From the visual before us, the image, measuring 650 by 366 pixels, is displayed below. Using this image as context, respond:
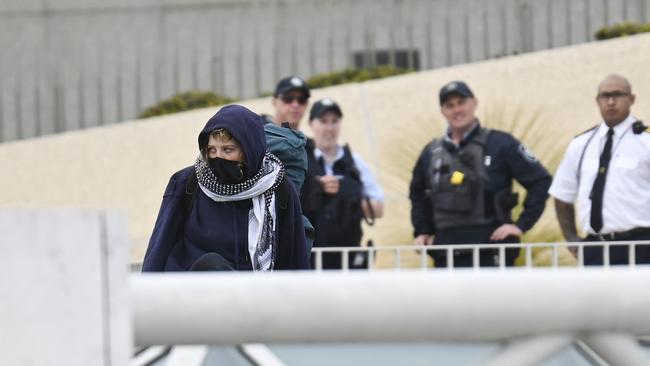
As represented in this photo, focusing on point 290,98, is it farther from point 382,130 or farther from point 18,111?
point 18,111

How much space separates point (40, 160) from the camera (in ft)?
50.5

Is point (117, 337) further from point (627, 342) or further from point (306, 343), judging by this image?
point (627, 342)

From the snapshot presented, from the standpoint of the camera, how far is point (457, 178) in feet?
26.8

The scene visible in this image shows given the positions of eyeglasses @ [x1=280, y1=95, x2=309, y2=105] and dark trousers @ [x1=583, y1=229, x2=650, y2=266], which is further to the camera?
eyeglasses @ [x1=280, y1=95, x2=309, y2=105]

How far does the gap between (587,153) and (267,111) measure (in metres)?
7.00

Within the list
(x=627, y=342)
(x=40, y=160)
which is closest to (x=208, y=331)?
(x=627, y=342)

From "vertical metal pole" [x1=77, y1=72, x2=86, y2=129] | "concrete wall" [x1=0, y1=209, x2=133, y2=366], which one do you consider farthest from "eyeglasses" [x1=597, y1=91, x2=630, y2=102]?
"vertical metal pole" [x1=77, y1=72, x2=86, y2=129]

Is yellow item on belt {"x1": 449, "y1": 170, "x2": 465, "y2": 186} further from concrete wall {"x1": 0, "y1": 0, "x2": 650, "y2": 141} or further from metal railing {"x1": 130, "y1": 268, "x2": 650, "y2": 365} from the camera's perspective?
concrete wall {"x1": 0, "y1": 0, "x2": 650, "y2": 141}

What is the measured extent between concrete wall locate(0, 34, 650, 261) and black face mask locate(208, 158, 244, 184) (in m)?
7.64

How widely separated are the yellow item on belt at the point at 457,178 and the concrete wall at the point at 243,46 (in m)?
7.93

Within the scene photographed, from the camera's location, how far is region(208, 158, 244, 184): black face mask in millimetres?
5086

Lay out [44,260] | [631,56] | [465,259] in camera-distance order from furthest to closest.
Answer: [631,56] → [465,259] → [44,260]

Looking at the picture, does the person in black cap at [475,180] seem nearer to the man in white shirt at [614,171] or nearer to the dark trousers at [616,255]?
the man in white shirt at [614,171]

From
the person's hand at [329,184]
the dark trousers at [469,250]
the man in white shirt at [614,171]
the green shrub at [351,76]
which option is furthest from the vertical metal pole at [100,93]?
the man in white shirt at [614,171]
